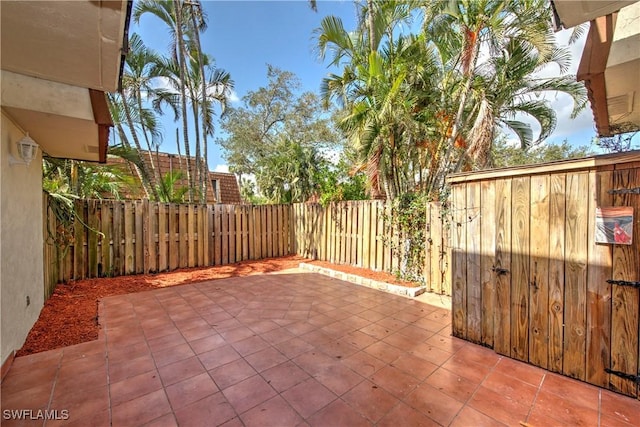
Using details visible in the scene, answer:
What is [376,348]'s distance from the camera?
264cm

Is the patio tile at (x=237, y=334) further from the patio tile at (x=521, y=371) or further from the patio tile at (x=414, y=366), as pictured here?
the patio tile at (x=521, y=371)

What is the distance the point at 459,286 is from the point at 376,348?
118 cm

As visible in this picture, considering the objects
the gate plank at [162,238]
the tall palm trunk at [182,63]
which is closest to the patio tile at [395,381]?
the gate plank at [162,238]

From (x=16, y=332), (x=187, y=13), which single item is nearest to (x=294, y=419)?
(x=16, y=332)

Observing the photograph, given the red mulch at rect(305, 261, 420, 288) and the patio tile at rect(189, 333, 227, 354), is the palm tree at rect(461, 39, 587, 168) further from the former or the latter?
the patio tile at rect(189, 333, 227, 354)

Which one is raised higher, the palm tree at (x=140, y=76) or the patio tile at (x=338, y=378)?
the palm tree at (x=140, y=76)

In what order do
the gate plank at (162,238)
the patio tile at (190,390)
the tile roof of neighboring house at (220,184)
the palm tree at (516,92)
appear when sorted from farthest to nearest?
the tile roof of neighboring house at (220,184) < the gate plank at (162,238) < the palm tree at (516,92) < the patio tile at (190,390)

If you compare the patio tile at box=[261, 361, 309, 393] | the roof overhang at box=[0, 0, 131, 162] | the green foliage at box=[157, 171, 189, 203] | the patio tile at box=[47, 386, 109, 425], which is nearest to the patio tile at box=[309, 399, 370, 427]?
the patio tile at box=[261, 361, 309, 393]

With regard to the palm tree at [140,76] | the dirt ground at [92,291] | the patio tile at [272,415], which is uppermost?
the palm tree at [140,76]

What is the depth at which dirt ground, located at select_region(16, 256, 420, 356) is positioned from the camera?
111 inches

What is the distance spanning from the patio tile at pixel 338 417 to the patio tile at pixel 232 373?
734mm

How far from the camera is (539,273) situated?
237cm

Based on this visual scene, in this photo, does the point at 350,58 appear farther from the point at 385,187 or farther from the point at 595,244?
the point at 595,244

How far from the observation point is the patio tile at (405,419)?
168 centimetres
